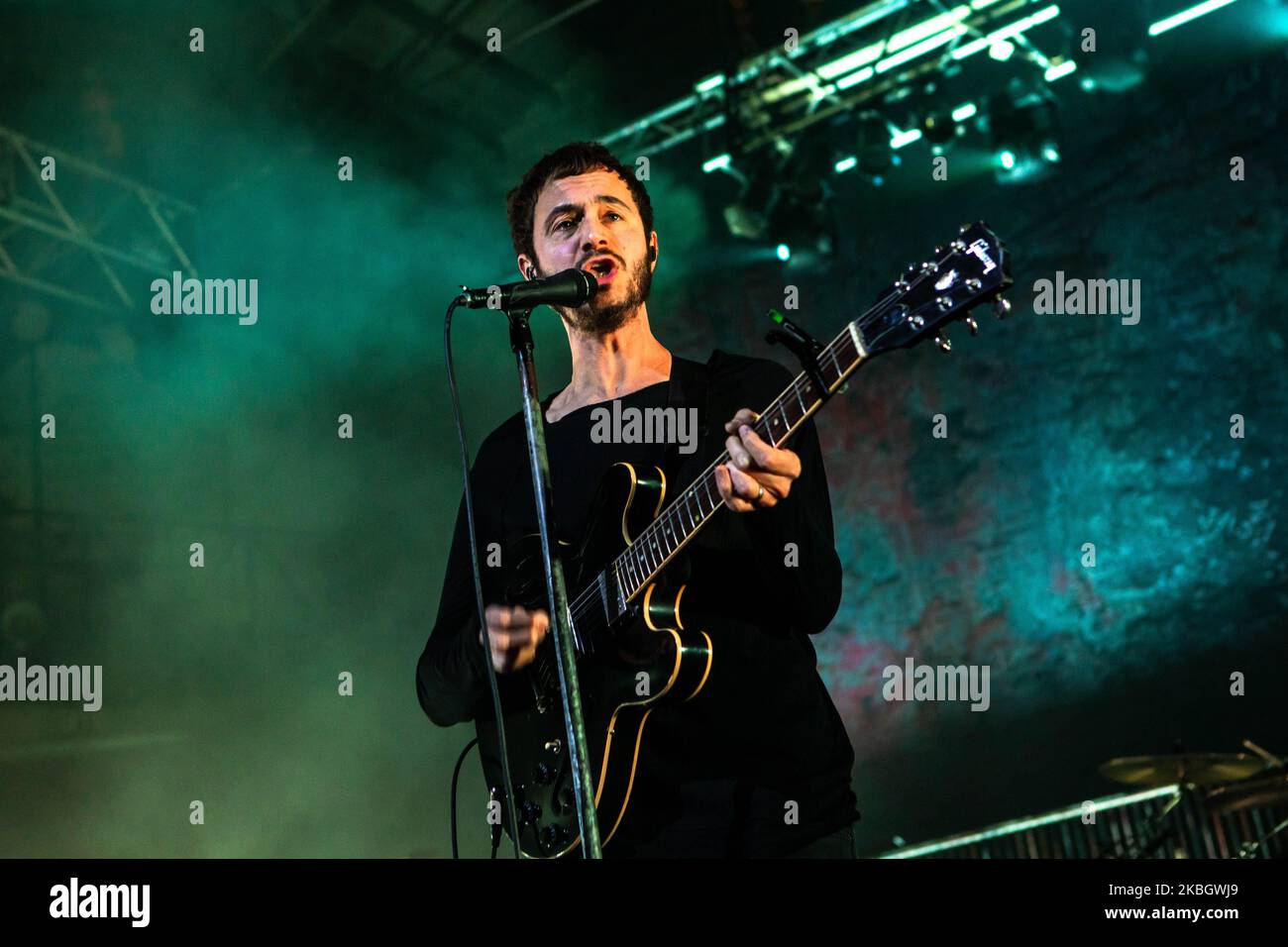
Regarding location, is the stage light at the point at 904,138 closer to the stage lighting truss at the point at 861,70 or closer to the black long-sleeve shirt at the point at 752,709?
the stage lighting truss at the point at 861,70

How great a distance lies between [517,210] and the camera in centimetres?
287

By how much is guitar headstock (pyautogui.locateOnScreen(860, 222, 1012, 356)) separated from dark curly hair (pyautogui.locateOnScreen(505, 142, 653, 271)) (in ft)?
3.27

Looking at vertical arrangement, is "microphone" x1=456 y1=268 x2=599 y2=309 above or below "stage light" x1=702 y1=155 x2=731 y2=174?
below

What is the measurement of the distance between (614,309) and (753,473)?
92 centimetres

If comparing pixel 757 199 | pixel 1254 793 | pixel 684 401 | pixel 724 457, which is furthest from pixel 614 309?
pixel 757 199

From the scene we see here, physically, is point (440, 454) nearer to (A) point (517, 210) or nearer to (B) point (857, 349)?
(A) point (517, 210)

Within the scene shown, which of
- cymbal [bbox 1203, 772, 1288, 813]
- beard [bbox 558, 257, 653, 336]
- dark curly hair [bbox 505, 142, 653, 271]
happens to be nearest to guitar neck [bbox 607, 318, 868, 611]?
beard [bbox 558, 257, 653, 336]

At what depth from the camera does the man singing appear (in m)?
1.93

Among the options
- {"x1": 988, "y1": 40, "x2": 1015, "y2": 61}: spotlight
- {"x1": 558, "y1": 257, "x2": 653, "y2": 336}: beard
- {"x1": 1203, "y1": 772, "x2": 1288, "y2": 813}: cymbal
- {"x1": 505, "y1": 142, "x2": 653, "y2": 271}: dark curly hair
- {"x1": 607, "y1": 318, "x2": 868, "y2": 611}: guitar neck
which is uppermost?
{"x1": 988, "y1": 40, "x2": 1015, "y2": 61}: spotlight

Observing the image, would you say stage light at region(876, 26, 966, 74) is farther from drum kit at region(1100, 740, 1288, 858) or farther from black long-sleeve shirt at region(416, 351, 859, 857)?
black long-sleeve shirt at region(416, 351, 859, 857)

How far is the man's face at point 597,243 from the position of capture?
2.52 m

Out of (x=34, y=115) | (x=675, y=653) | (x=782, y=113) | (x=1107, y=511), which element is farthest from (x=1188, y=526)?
(x=34, y=115)

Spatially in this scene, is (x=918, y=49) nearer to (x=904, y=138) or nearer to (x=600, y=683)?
(x=904, y=138)

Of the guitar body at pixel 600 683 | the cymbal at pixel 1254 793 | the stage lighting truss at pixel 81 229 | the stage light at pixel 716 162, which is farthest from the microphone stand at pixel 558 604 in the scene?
the stage lighting truss at pixel 81 229
